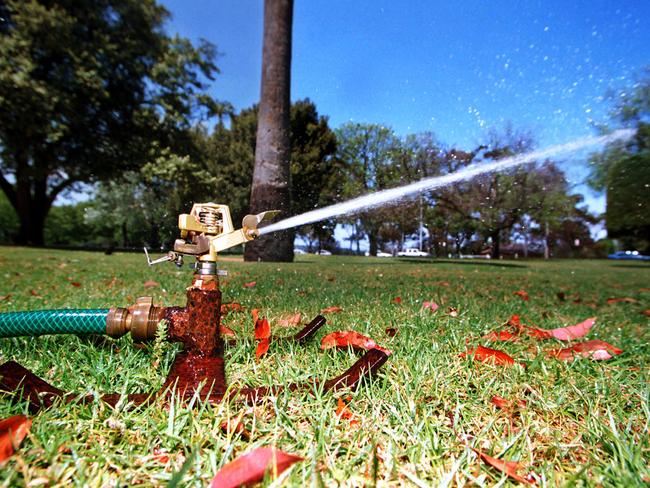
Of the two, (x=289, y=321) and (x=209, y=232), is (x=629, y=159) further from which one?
(x=209, y=232)

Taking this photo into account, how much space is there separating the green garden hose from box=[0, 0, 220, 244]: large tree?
56.4 ft

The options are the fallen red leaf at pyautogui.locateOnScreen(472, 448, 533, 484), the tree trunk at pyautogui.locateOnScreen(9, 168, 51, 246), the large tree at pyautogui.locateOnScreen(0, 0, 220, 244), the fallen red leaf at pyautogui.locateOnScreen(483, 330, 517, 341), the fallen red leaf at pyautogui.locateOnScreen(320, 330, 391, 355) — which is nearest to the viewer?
the fallen red leaf at pyautogui.locateOnScreen(472, 448, 533, 484)

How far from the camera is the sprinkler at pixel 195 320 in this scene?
4.07 ft

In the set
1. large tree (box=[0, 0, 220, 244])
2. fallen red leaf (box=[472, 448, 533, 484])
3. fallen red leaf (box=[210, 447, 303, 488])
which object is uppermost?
large tree (box=[0, 0, 220, 244])

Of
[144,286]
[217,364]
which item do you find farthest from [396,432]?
[144,286]

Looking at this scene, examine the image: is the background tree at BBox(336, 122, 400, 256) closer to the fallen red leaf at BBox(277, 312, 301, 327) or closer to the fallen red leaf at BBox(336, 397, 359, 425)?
the fallen red leaf at BBox(277, 312, 301, 327)

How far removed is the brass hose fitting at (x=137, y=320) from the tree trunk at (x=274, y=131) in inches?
214

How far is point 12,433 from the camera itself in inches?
35.2

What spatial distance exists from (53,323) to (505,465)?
1.47m

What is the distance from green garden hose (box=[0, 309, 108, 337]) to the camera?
50.4 inches

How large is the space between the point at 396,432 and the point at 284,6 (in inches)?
316

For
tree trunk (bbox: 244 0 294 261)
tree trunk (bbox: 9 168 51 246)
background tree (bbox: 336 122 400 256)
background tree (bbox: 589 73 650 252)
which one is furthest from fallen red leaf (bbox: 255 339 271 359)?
tree trunk (bbox: 9 168 51 246)

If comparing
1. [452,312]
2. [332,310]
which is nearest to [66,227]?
[332,310]

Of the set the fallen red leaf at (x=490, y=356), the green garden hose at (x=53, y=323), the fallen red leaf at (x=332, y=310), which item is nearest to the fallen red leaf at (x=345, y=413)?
the fallen red leaf at (x=490, y=356)
